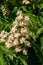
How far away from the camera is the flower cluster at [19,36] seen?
294 centimetres

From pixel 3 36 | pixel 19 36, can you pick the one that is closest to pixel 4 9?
pixel 3 36

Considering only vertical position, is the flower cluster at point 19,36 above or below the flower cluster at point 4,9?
above

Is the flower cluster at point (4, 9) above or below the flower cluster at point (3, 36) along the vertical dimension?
below

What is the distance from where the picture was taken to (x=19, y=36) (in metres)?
2.96

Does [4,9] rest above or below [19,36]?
below

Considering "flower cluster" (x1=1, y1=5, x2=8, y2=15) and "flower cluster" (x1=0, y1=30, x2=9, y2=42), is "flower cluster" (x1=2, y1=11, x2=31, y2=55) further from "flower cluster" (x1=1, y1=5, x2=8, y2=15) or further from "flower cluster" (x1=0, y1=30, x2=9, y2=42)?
"flower cluster" (x1=1, y1=5, x2=8, y2=15)

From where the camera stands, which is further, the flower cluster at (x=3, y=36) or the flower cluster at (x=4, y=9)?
the flower cluster at (x=4, y=9)

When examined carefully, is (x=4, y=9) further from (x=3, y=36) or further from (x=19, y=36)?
(x=19, y=36)

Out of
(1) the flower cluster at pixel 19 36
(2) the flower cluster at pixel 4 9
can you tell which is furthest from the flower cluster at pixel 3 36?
(2) the flower cluster at pixel 4 9

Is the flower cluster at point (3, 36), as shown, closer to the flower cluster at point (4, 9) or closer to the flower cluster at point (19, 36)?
the flower cluster at point (19, 36)

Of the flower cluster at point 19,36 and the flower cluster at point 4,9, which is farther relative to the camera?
the flower cluster at point 4,9

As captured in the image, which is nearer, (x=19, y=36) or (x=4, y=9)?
(x=19, y=36)

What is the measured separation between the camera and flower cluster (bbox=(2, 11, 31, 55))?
2941 millimetres

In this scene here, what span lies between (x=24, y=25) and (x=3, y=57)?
510 mm
